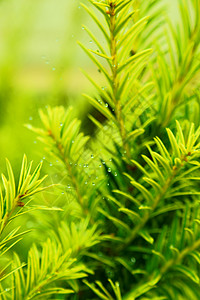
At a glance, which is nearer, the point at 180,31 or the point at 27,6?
the point at 180,31

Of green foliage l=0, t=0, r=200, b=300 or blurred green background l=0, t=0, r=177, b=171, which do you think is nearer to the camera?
green foliage l=0, t=0, r=200, b=300

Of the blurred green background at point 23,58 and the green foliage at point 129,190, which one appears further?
the blurred green background at point 23,58

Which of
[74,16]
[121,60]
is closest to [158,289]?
[121,60]

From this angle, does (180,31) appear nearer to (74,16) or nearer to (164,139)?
(164,139)

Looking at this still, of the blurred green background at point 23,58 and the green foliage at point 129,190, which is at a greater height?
the blurred green background at point 23,58

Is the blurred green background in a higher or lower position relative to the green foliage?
higher
